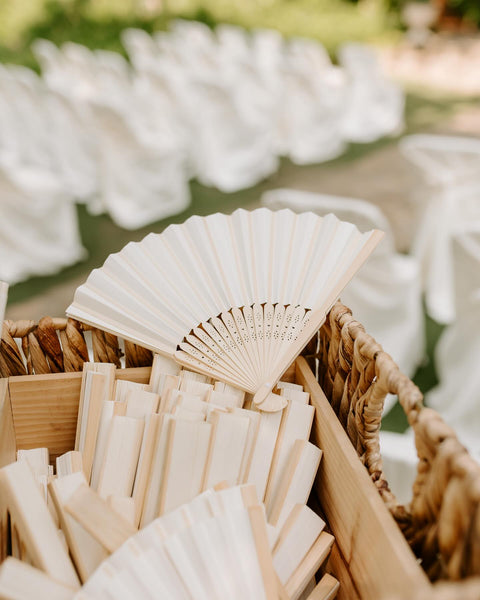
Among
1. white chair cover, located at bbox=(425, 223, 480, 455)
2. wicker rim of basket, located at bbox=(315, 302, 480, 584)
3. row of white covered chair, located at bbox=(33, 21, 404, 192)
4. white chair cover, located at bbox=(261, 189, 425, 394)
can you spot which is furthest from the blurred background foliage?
wicker rim of basket, located at bbox=(315, 302, 480, 584)

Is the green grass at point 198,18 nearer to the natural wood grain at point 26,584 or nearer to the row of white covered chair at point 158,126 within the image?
the row of white covered chair at point 158,126

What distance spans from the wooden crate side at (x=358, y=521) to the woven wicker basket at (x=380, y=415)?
0.03m

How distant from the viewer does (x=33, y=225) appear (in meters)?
2.99

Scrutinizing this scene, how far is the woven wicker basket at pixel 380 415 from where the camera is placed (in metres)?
0.47

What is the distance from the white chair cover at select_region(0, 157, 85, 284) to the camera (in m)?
2.86

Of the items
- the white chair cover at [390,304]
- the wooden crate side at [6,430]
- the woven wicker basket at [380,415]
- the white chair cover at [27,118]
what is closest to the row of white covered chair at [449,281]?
the white chair cover at [390,304]

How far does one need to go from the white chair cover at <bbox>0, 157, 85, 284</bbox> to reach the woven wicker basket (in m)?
2.22

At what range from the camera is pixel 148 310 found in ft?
2.59

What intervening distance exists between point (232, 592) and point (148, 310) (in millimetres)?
385

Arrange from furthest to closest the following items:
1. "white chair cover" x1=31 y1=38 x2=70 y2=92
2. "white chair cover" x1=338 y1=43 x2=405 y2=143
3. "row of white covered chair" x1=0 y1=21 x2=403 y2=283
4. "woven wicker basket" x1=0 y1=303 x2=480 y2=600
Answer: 1. "white chair cover" x1=338 y1=43 x2=405 y2=143
2. "white chair cover" x1=31 y1=38 x2=70 y2=92
3. "row of white covered chair" x1=0 y1=21 x2=403 y2=283
4. "woven wicker basket" x1=0 y1=303 x2=480 y2=600

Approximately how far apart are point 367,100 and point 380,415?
5.22 m

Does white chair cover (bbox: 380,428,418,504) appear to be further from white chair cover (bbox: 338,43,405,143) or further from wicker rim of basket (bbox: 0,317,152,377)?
white chair cover (bbox: 338,43,405,143)

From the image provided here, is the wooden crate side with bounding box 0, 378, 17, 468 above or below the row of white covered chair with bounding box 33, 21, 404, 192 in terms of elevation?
below

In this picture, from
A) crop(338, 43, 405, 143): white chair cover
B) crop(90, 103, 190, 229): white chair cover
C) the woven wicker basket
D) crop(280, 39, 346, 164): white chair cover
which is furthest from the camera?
crop(338, 43, 405, 143): white chair cover
